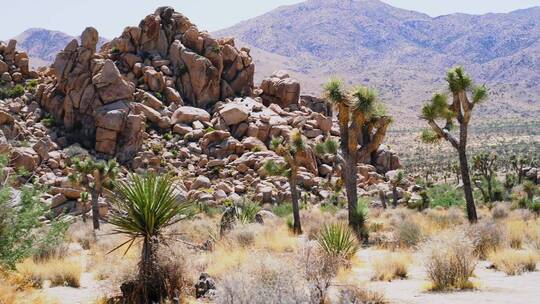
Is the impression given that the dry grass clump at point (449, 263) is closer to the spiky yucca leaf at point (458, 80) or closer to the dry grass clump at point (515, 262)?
the dry grass clump at point (515, 262)

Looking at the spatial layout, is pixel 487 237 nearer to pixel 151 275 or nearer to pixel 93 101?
pixel 151 275

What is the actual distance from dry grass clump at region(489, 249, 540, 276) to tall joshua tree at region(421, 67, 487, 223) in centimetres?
889

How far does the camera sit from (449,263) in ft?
36.3

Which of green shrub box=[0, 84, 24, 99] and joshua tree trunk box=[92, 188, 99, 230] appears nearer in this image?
joshua tree trunk box=[92, 188, 99, 230]

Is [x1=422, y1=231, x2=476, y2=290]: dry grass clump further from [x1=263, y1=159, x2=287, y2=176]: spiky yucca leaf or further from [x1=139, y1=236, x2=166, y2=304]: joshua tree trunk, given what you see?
[x1=263, y1=159, x2=287, y2=176]: spiky yucca leaf

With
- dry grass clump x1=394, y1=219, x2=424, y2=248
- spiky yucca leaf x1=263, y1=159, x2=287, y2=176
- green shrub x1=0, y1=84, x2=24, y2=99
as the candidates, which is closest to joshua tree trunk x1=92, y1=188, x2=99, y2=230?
spiky yucca leaf x1=263, y1=159, x2=287, y2=176

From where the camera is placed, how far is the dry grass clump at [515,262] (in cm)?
1251

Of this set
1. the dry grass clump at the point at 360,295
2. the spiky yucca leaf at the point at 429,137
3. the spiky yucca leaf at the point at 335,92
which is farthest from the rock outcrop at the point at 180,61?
the dry grass clump at the point at 360,295

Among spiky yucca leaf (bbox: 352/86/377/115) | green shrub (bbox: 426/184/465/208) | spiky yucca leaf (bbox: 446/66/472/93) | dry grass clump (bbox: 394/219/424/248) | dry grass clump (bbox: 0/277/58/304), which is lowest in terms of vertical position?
green shrub (bbox: 426/184/465/208)

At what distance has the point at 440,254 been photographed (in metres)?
10.9

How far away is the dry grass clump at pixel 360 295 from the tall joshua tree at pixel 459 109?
1399 cm

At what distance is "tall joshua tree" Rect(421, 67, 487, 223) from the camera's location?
22047 millimetres

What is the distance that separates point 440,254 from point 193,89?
50.8m

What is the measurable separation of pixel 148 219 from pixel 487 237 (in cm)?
999
